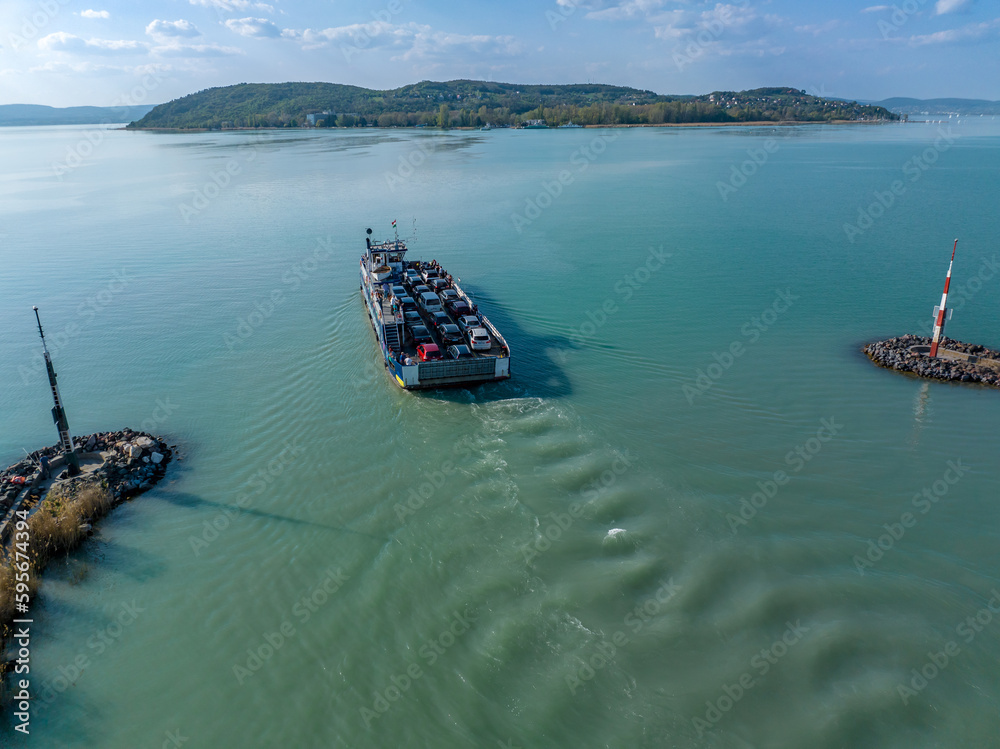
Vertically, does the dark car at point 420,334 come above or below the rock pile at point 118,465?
above

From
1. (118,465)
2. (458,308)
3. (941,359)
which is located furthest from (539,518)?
(941,359)

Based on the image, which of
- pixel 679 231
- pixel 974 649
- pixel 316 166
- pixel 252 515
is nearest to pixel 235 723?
Result: pixel 252 515

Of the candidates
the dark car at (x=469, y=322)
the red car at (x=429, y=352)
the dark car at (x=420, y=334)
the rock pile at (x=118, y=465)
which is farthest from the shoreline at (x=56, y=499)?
the dark car at (x=469, y=322)

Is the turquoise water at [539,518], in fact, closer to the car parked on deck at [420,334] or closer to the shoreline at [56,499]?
the shoreline at [56,499]

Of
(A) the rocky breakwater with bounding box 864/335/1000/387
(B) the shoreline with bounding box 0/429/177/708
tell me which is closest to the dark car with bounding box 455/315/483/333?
(B) the shoreline with bounding box 0/429/177/708

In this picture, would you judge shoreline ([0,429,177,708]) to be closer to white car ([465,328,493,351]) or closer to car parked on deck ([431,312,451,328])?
white car ([465,328,493,351])

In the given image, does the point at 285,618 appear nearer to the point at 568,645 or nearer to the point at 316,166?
the point at 568,645

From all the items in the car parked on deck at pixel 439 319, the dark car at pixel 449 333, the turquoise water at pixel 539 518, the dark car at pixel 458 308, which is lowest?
the turquoise water at pixel 539 518
